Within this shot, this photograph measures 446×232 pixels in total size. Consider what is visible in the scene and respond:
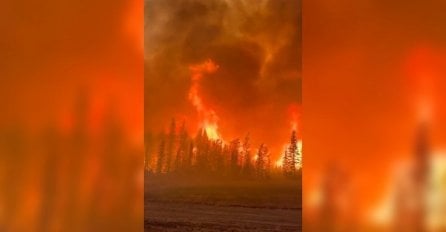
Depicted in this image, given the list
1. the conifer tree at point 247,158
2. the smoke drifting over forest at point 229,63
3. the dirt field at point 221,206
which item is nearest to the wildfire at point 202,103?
the smoke drifting over forest at point 229,63

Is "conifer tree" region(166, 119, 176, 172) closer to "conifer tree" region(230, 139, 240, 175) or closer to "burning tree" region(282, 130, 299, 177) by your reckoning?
"conifer tree" region(230, 139, 240, 175)

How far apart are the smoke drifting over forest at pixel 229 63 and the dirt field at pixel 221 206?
0.21 meters

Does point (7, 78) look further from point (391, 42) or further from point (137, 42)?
point (391, 42)

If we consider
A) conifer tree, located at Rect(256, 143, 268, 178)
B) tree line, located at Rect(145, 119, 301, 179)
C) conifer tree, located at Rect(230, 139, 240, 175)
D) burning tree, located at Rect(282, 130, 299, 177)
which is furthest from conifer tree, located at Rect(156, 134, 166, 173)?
burning tree, located at Rect(282, 130, 299, 177)

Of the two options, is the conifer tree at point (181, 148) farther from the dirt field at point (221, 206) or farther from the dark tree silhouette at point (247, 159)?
the dark tree silhouette at point (247, 159)

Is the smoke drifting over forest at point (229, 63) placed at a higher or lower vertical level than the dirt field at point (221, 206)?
higher

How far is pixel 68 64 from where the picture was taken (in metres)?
2.48

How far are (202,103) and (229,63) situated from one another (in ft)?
0.71

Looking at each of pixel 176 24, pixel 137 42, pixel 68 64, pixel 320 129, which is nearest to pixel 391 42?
pixel 320 129

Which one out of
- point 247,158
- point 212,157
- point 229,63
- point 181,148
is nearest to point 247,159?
point 247,158

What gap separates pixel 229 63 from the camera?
2.29 meters

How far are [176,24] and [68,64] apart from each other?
577 mm

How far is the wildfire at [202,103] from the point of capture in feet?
7.53

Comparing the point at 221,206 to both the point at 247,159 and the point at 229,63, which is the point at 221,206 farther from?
the point at 229,63
